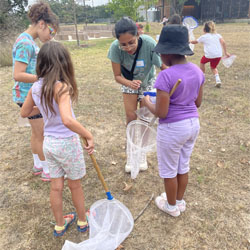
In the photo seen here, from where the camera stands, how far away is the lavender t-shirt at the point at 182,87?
1.58 metres

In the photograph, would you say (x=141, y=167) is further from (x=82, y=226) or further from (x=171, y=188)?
(x=82, y=226)

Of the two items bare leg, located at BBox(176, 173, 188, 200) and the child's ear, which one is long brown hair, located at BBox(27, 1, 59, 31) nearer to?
the child's ear

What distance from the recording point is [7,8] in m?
13.6

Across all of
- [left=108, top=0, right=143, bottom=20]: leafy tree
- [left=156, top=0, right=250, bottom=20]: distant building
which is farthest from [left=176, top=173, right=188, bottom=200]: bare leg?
[left=156, top=0, right=250, bottom=20]: distant building

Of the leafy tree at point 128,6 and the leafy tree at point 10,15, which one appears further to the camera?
the leafy tree at point 128,6

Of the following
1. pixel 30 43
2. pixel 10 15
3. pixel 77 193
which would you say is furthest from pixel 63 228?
pixel 10 15

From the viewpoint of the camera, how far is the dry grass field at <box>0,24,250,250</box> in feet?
6.56

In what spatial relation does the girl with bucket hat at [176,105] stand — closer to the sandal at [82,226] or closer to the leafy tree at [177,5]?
the sandal at [82,226]

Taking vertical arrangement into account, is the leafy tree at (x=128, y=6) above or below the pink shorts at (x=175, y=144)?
above

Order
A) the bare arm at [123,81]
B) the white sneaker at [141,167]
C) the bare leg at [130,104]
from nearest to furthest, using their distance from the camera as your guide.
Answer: the bare arm at [123,81] < the bare leg at [130,104] < the white sneaker at [141,167]

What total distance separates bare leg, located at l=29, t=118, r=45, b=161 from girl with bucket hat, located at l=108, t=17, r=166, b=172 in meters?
0.99

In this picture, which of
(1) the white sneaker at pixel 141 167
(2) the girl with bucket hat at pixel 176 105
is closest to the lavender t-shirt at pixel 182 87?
(2) the girl with bucket hat at pixel 176 105

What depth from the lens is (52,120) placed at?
1653 mm

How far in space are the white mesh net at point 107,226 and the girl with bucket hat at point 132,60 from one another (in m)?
1.17
